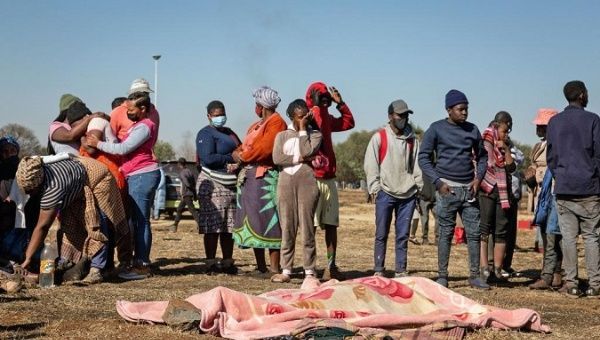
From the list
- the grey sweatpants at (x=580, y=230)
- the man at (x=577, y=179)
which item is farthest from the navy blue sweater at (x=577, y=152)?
the grey sweatpants at (x=580, y=230)

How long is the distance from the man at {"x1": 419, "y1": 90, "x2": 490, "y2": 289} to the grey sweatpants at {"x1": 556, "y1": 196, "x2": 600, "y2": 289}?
87 cm

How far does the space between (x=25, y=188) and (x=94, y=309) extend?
172 centimetres

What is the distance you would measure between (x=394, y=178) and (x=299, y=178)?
106 centimetres

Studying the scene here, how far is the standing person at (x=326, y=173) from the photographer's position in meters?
9.80

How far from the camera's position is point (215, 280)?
31.5ft

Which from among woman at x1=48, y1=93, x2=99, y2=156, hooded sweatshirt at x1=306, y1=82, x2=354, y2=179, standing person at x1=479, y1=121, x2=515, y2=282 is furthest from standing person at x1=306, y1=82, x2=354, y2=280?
woman at x1=48, y1=93, x2=99, y2=156

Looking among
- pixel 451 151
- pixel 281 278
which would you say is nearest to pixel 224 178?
pixel 281 278

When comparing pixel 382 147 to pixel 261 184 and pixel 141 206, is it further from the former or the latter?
pixel 141 206

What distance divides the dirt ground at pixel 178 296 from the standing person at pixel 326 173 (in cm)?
60

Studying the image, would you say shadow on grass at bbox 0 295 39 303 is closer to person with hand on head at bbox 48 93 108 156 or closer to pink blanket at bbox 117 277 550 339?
pink blanket at bbox 117 277 550 339

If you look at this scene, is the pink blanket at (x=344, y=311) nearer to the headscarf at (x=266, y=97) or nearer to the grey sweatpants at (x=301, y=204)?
the grey sweatpants at (x=301, y=204)

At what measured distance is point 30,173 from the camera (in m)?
8.16

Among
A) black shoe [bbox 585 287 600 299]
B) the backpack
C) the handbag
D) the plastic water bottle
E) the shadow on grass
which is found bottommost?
black shoe [bbox 585 287 600 299]

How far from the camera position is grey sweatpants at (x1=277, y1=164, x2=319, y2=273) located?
941 centimetres
